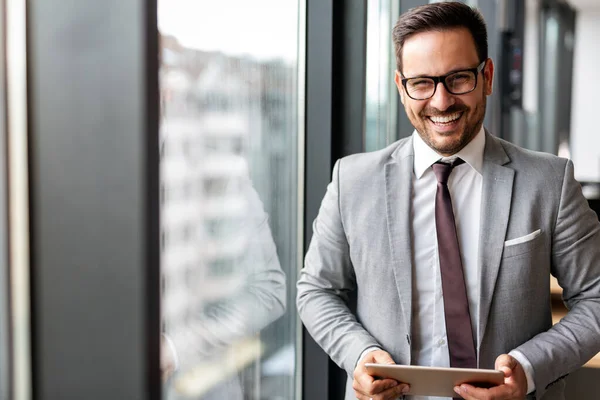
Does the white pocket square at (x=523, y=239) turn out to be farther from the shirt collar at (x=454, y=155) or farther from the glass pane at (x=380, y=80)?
the glass pane at (x=380, y=80)

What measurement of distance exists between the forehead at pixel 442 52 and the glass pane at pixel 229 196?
18.3 inches

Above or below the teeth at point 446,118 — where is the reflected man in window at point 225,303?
below

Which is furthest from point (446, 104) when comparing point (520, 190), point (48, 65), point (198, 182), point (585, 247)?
point (48, 65)

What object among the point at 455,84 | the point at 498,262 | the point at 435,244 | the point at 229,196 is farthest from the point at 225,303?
the point at 455,84

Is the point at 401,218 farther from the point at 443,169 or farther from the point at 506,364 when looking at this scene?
the point at 506,364

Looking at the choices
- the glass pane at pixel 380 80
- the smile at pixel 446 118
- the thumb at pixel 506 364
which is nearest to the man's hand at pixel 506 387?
the thumb at pixel 506 364

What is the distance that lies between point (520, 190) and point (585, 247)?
192 millimetres

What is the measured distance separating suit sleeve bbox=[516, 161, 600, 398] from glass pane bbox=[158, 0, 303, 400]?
714mm

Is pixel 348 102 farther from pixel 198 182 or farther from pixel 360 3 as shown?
pixel 198 182

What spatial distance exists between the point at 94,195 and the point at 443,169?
0.93m

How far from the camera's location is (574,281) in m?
1.58

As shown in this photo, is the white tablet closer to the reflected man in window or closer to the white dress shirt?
the white dress shirt

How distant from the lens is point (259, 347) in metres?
1.93

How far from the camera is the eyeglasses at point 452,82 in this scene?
1.55 meters
